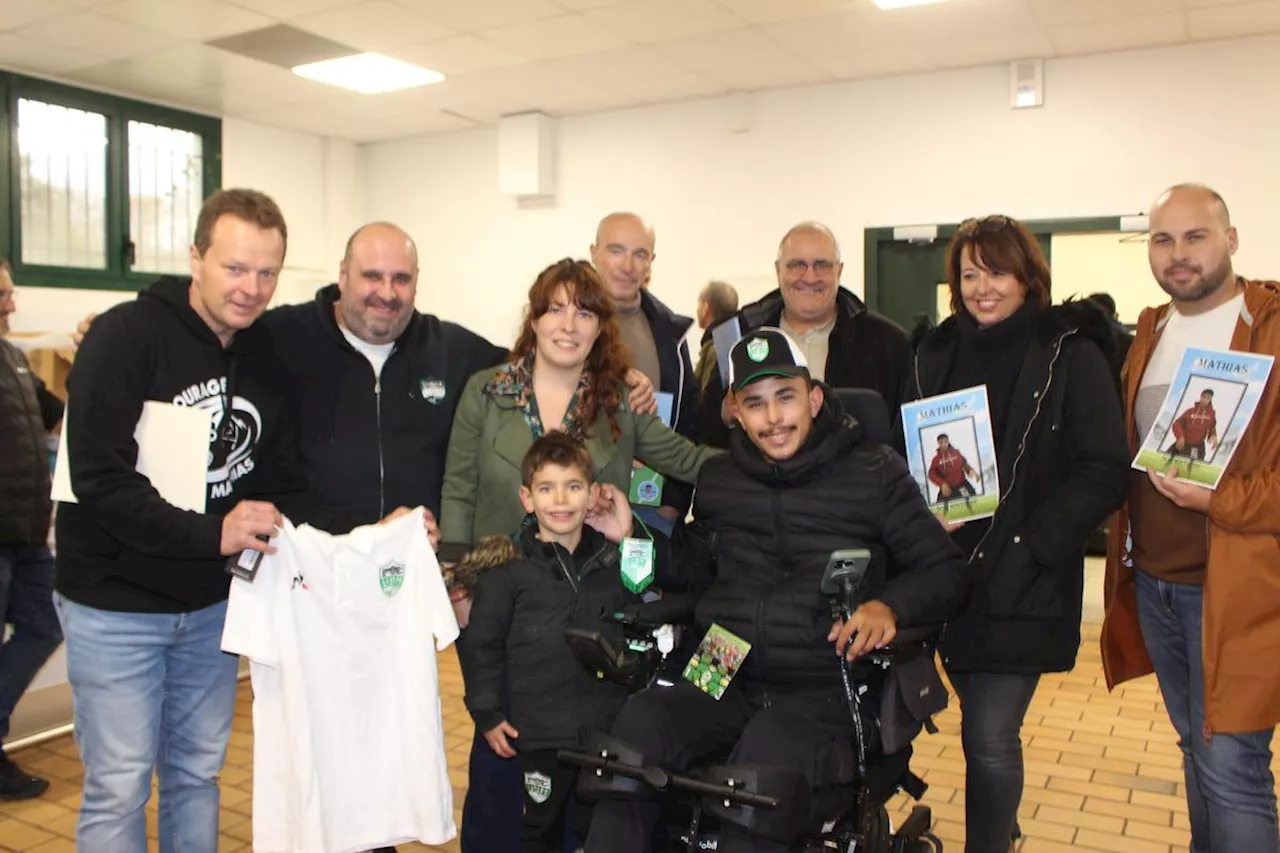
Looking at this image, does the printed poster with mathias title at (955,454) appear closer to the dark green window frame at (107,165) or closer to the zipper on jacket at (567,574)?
the zipper on jacket at (567,574)

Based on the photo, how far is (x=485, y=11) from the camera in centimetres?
581

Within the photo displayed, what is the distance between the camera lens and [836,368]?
3221mm

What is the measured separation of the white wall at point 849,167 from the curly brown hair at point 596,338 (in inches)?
202

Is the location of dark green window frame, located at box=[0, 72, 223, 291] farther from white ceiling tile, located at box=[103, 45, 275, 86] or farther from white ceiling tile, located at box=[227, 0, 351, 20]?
white ceiling tile, located at box=[227, 0, 351, 20]

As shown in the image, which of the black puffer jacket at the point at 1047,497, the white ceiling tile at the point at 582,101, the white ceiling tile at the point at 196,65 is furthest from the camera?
the white ceiling tile at the point at 582,101

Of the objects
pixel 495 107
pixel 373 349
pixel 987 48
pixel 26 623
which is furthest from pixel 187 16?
pixel 987 48

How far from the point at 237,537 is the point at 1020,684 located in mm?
1785

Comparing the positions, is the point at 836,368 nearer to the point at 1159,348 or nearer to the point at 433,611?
the point at 1159,348

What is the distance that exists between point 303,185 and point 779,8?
5.16 m

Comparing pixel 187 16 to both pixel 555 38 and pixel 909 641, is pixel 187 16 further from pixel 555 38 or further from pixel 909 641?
pixel 909 641

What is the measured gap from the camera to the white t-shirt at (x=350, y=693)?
7.86ft

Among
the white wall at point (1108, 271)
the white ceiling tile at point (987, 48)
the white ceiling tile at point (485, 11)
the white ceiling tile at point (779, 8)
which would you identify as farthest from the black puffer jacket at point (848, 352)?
the white wall at point (1108, 271)

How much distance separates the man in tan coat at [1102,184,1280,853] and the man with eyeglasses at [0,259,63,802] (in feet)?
10.9

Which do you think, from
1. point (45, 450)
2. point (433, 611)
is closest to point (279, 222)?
point (433, 611)
